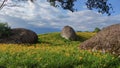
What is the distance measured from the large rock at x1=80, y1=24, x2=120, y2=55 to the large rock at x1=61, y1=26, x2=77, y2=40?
19202mm

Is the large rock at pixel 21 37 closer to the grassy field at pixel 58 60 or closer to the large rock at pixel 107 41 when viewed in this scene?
the large rock at pixel 107 41

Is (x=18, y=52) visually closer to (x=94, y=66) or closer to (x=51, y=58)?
(x=51, y=58)

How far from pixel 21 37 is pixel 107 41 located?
14.2m

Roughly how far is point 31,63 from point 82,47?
644 cm

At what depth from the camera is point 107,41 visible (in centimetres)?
2352

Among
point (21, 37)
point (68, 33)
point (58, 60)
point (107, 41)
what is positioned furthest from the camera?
point (68, 33)

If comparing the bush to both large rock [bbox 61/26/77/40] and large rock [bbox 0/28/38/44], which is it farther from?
large rock [bbox 61/26/77/40]

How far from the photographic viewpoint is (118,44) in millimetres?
22828

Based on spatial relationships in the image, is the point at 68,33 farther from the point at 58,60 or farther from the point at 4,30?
the point at 58,60

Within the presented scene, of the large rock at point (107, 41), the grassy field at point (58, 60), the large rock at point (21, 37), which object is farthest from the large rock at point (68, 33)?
the grassy field at point (58, 60)

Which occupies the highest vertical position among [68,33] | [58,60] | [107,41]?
[107,41]

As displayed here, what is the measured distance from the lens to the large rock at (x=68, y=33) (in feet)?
145

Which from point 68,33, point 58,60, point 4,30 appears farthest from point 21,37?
point 58,60

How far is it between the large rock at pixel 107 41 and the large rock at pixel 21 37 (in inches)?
479
